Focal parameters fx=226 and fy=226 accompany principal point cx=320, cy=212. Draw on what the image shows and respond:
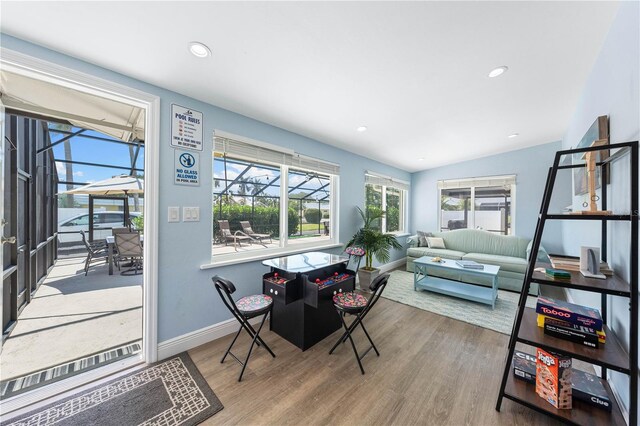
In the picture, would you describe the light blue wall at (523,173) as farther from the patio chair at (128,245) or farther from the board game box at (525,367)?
the patio chair at (128,245)

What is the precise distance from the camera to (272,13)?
1333mm

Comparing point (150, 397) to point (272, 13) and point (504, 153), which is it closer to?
point (272, 13)

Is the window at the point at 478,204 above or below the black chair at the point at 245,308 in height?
above

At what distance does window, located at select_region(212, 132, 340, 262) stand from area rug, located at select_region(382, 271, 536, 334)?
4.53 feet

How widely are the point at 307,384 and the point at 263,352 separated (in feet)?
1.84

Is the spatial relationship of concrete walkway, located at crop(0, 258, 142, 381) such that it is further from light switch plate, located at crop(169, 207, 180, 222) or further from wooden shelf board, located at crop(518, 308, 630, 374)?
wooden shelf board, located at crop(518, 308, 630, 374)

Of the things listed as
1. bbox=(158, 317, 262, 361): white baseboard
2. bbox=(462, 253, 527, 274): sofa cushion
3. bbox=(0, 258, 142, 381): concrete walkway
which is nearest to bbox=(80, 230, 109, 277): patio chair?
bbox=(0, 258, 142, 381): concrete walkway

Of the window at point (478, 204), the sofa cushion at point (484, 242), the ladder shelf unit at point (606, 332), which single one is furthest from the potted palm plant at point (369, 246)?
the window at point (478, 204)

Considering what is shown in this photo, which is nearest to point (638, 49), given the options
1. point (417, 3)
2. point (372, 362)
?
point (417, 3)

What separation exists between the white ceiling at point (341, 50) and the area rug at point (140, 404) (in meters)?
2.37

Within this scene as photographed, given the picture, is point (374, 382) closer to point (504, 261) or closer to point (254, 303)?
point (254, 303)

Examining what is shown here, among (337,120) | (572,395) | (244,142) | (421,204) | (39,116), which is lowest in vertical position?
(572,395)

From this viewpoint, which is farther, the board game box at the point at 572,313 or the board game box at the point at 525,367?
the board game box at the point at 525,367

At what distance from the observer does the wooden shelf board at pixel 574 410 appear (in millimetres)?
1258
